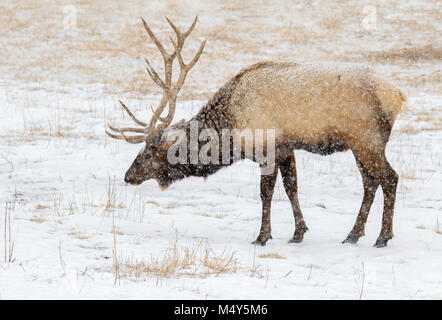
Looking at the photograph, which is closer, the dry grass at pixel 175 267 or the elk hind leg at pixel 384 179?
the dry grass at pixel 175 267

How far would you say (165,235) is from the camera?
20.7 ft

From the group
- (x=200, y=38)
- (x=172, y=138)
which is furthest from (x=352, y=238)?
(x=200, y=38)

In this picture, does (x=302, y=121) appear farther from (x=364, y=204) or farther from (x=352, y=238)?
(x=352, y=238)

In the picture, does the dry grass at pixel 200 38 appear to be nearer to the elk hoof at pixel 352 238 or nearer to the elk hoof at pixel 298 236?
the elk hoof at pixel 298 236

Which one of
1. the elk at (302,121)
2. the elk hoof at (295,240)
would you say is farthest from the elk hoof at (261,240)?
the elk hoof at (295,240)

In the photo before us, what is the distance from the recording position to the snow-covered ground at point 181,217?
Result: 426 centimetres

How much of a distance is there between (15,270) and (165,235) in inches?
87.8

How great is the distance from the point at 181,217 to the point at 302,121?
6.55 ft

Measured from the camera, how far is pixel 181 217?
7070 mm

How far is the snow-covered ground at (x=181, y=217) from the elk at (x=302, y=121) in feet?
1.79

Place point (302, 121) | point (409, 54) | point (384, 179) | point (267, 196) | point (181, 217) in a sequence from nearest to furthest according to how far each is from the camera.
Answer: point (384, 179), point (302, 121), point (267, 196), point (181, 217), point (409, 54)

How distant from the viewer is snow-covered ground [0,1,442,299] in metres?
4.26

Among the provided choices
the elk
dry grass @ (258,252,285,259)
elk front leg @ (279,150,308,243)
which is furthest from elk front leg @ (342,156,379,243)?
dry grass @ (258,252,285,259)
